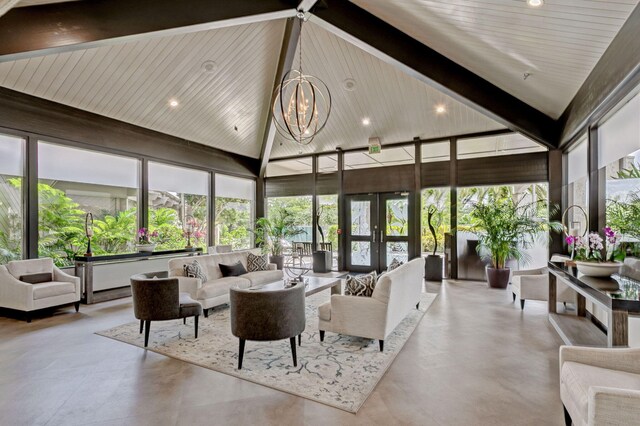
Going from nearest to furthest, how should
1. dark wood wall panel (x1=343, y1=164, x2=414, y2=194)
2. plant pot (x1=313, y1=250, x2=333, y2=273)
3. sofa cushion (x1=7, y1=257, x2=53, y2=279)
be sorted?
sofa cushion (x1=7, y1=257, x2=53, y2=279), dark wood wall panel (x1=343, y1=164, x2=414, y2=194), plant pot (x1=313, y1=250, x2=333, y2=273)

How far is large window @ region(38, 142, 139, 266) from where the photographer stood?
5730 mm

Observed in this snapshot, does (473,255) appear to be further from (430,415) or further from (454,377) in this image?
(430,415)

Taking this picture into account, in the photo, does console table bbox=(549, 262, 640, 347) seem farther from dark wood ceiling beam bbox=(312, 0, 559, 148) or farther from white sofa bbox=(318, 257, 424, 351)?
dark wood ceiling beam bbox=(312, 0, 559, 148)

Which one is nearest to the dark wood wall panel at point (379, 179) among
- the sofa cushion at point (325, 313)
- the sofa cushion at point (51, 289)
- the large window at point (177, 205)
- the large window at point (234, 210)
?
the large window at point (234, 210)

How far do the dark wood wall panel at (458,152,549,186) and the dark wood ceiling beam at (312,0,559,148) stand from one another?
1061 mm

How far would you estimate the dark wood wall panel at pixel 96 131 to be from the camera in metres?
5.29

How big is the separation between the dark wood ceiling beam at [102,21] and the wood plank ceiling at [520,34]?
1.92m

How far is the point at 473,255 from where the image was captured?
7.59m

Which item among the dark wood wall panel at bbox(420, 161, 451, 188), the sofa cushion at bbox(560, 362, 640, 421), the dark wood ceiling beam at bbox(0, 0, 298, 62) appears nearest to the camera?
the sofa cushion at bbox(560, 362, 640, 421)

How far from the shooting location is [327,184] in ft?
30.7

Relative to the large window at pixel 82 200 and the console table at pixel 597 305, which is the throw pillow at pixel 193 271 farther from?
the console table at pixel 597 305

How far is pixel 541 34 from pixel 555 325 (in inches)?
139

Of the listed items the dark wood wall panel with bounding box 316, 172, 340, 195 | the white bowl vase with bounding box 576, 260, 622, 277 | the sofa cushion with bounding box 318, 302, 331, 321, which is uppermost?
the dark wood wall panel with bounding box 316, 172, 340, 195

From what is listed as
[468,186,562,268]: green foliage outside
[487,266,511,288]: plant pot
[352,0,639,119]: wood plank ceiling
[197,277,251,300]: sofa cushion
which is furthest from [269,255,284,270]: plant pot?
[352,0,639,119]: wood plank ceiling
